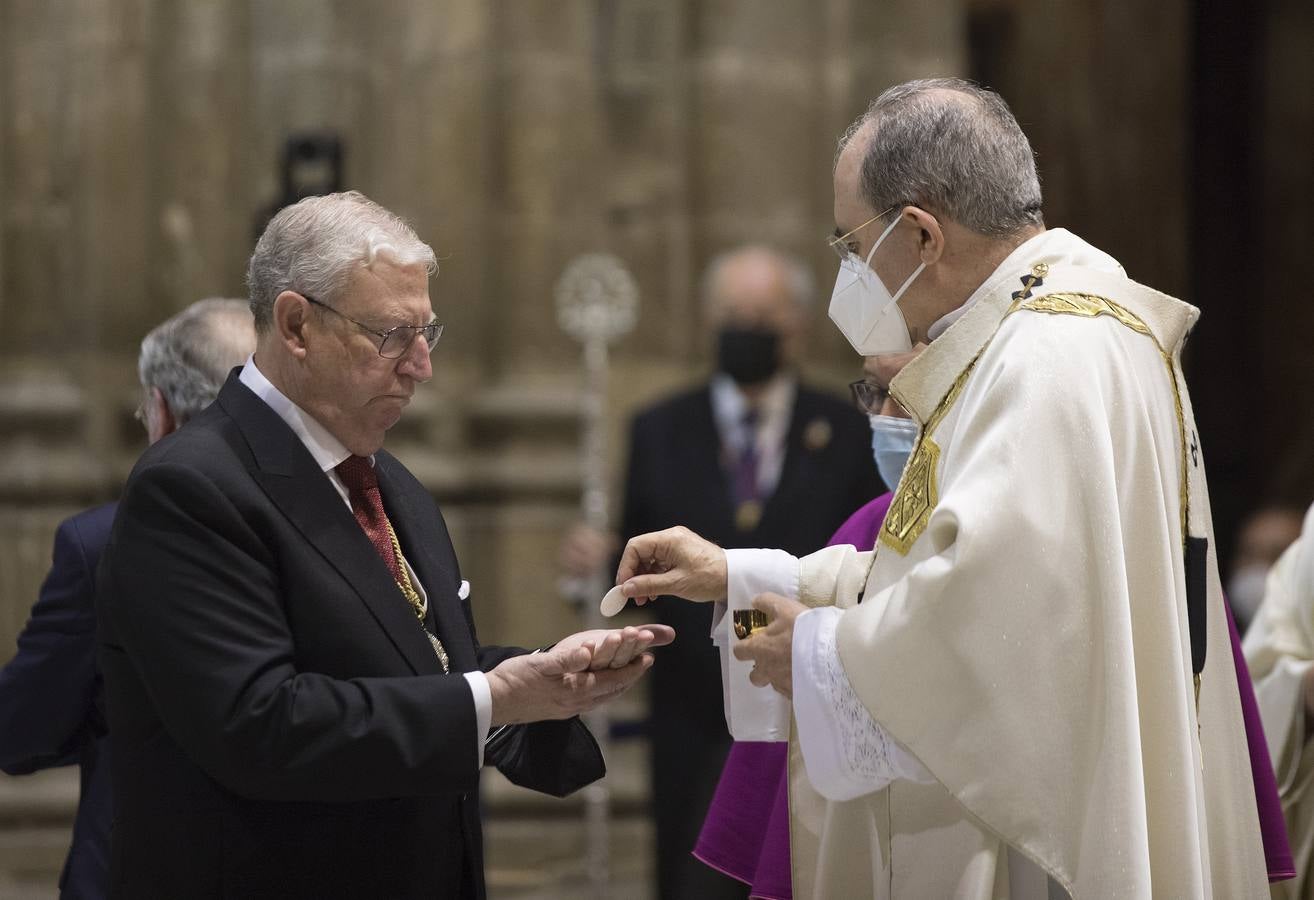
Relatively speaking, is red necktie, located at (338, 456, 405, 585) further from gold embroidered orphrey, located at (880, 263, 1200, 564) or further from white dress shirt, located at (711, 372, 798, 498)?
white dress shirt, located at (711, 372, 798, 498)

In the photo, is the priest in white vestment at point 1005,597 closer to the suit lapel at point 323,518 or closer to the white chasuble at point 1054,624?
the white chasuble at point 1054,624

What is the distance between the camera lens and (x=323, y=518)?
274cm

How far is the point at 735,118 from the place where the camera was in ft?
21.9

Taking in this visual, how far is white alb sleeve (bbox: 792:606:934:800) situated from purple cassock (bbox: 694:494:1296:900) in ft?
1.32

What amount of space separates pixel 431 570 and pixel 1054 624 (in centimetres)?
112

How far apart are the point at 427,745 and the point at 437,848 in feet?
0.99

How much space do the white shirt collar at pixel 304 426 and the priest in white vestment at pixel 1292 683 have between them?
2197mm

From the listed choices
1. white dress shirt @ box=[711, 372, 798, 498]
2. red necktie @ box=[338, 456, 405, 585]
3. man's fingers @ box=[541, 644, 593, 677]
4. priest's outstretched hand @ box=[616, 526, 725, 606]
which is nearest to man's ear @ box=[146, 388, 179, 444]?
red necktie @ box=[338, 456, 405, 585]

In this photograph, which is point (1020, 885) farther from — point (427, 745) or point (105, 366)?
point (105, 366)

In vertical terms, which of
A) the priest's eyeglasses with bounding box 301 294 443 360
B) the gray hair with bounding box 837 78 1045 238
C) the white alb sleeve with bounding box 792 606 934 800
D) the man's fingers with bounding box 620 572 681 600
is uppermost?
the gray hair with bounding box 837 78 1045 238

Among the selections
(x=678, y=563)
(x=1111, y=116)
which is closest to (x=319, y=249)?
(x=678, y=563)

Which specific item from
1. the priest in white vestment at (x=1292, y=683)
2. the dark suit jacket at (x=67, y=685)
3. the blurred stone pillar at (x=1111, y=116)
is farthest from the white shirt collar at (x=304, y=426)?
the blurred stone pillar at (x=1111, y=116)

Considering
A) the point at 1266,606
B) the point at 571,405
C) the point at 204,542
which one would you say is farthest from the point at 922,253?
the point at 571,405

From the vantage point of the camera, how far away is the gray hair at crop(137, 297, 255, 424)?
3.48 metres
